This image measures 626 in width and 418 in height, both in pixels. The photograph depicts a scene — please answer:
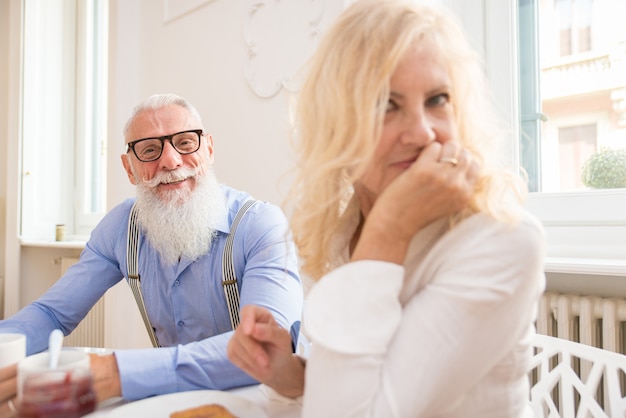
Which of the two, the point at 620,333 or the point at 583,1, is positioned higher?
the point at 583,1

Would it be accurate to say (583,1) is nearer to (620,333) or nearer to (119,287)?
(620,333)

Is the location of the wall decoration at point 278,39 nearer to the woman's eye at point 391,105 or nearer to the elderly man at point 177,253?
the elderly man at point 177,253

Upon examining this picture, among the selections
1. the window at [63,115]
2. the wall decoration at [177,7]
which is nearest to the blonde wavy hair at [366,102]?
the wall decoration at [177,7]

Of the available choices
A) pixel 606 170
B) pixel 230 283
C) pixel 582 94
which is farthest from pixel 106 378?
pixel 582 94

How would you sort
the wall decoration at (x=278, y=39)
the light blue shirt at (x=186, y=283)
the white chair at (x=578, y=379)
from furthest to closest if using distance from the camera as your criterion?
the wall decoration at (x=278, y=39) → the light blue shirt at (x=186, y=283) → the white chair at (x=578, y=379)

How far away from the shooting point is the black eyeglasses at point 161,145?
5.33 feet

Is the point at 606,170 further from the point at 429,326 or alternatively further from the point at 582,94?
the point at 429,326

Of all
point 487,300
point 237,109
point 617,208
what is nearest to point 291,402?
point 487,300

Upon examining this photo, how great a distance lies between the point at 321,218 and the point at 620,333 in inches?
52.3

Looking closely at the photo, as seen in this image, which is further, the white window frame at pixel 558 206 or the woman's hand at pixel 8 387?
the white window frame at pixel 558 206

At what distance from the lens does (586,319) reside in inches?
61.1

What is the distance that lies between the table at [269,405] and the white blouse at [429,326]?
189mm

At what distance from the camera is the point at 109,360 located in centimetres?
98

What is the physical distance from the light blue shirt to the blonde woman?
552 millimetres
